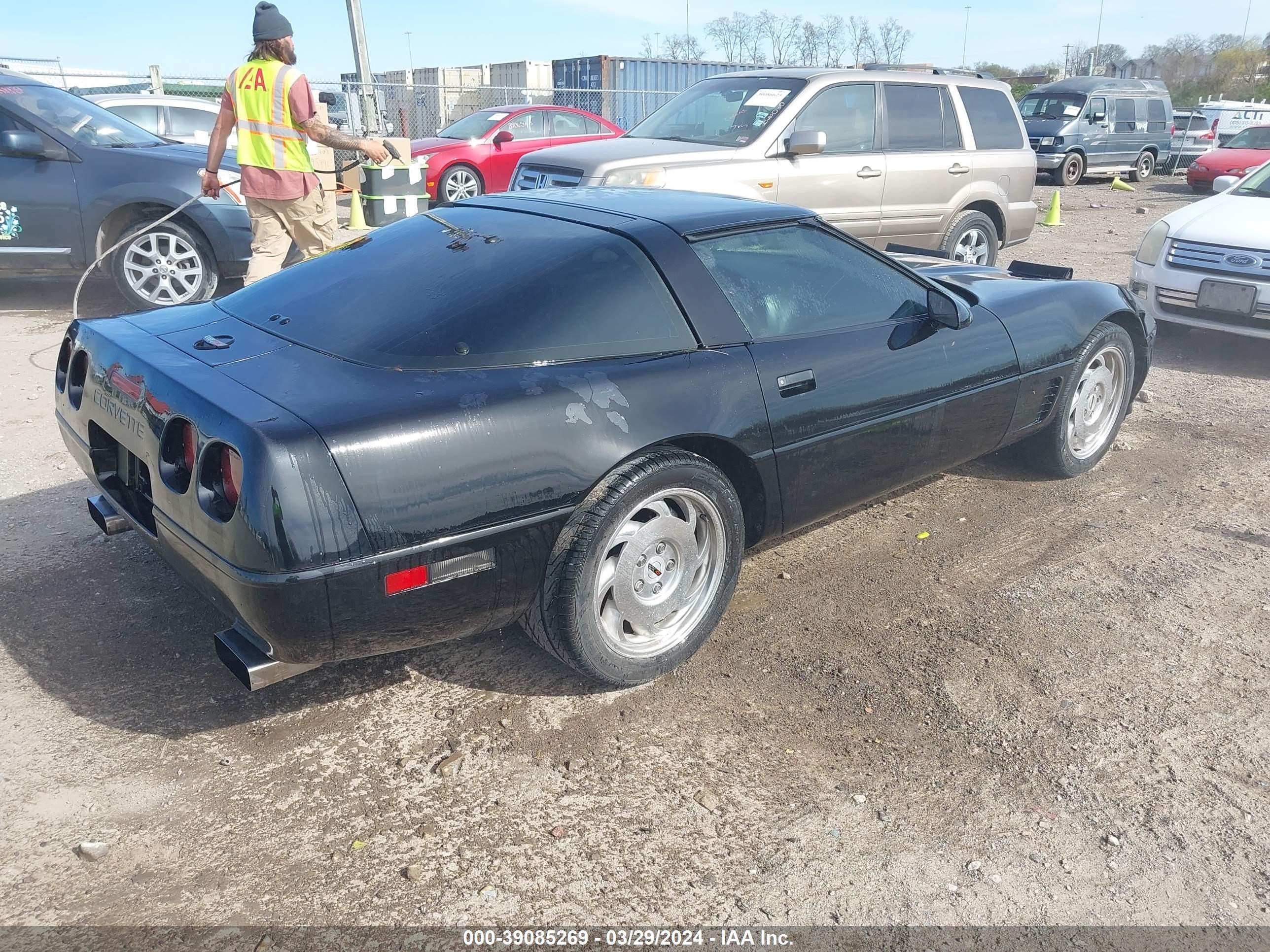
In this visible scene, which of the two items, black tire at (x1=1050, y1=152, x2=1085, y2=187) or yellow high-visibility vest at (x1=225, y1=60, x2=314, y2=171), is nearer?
yellow high-visibility vest at (x1=225, y1=60, x2=314, y2=171)

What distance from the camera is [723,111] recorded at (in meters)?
7.81

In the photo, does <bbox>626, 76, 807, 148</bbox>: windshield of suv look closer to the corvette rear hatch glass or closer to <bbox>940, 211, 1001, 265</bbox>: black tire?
<bbox>940, 211, 1001, 265</bbox>: black tire

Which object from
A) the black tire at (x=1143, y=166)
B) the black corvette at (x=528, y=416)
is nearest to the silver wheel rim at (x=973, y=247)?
the black corvette at (x=528, y=416)

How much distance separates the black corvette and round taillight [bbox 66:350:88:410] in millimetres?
13

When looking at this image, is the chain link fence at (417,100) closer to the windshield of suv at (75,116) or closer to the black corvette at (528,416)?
the windshield of suv at (75,116)

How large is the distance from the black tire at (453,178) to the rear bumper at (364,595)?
1107 centimetres

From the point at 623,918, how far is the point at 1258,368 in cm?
669

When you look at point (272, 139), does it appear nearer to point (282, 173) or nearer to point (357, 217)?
point (282, 173)

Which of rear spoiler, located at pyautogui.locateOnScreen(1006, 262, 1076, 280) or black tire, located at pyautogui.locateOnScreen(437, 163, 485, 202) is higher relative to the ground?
black tire, located at pyautogui.locateOnScreen(437, 163, 485, 202)

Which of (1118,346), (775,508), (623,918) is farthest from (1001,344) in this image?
(623,918)

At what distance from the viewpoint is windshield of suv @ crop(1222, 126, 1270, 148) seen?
17.5 m

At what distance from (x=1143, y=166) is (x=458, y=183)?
1528 centimetres

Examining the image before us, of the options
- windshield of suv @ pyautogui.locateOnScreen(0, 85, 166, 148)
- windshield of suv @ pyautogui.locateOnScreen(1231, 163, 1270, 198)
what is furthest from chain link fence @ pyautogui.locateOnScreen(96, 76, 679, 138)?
windshield of suv @ pyautogui.locateOnScreen(1231, 163, 1270, 198)

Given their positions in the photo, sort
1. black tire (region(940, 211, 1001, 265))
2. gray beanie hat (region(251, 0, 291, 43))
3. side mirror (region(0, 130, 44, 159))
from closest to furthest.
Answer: gray beanie hat (region(251, 0, 291, 43)) < side mirror (region(0, 130, 44, 159)) < black tire (region(940, 211, 1001, 265))
